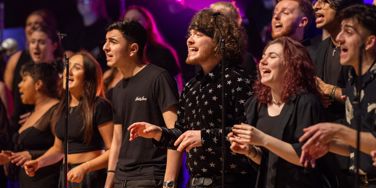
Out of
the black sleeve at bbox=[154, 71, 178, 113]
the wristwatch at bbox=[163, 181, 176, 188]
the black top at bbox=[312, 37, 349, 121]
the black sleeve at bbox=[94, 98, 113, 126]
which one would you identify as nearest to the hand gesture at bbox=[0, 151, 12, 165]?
the black sleeve at bbox=[94, 98, 113, 126]

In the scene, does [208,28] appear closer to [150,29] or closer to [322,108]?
[322,108]

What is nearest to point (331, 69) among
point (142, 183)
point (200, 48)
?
point (200, 48)

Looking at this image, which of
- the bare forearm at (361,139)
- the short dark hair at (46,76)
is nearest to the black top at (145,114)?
the short dark hair at (46,76)

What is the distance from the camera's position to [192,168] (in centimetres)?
427

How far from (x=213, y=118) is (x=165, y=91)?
0.59 meters

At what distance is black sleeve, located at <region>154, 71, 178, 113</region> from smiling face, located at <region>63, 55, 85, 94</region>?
836mm

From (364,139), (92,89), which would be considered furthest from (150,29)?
(364,139)

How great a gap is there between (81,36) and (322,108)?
3.96m

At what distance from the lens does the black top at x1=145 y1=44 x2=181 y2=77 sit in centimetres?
587

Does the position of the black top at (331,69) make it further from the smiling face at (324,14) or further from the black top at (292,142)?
the black top at (292,142)

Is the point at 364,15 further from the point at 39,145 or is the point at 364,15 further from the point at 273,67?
the point at 39,145

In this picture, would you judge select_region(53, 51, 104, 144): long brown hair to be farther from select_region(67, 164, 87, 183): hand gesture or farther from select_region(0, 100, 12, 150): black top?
select_region(0, 100, 12, 150): black top

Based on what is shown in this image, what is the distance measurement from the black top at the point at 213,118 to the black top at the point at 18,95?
2.59 m

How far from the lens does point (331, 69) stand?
14.3 feet
